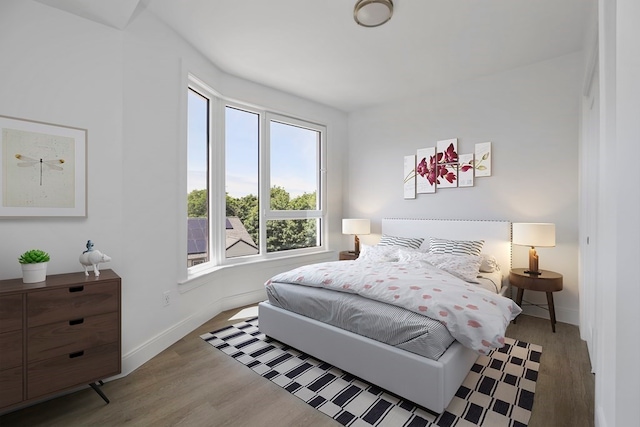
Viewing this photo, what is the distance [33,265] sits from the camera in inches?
68.8

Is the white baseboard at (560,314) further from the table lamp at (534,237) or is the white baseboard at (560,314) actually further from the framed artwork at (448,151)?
the framed artwork at (448,151)

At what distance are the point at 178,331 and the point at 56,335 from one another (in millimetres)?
1157

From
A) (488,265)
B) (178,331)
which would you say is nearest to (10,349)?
(178,331)

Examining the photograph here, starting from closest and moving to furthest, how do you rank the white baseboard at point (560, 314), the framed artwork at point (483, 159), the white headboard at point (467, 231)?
the white baseboard at point (560, 314) < the white headboard at point (467, 231) < the framed artwork at point (483, 159)

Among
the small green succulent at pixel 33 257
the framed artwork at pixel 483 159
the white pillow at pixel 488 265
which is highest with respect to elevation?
the framed artwork at pixel 483 159

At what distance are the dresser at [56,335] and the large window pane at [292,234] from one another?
232 centimetres

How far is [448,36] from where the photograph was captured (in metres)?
2.75

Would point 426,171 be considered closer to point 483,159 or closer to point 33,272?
point 483,159

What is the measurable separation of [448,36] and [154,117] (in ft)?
8.82

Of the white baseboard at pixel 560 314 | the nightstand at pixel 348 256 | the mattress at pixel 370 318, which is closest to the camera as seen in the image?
the mattress at pixel 370 318

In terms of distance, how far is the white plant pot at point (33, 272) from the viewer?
173 cm

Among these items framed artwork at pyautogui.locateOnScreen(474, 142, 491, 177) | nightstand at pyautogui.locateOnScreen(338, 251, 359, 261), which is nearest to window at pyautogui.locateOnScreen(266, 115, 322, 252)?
nightstand at pyautogui.locateOnScreen(338, 251, 359, 261)

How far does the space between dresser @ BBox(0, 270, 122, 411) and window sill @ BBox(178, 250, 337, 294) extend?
36.2 inches

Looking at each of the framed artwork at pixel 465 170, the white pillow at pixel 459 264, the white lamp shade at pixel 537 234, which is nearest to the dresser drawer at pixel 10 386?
the white pillow at pixel 459 264
